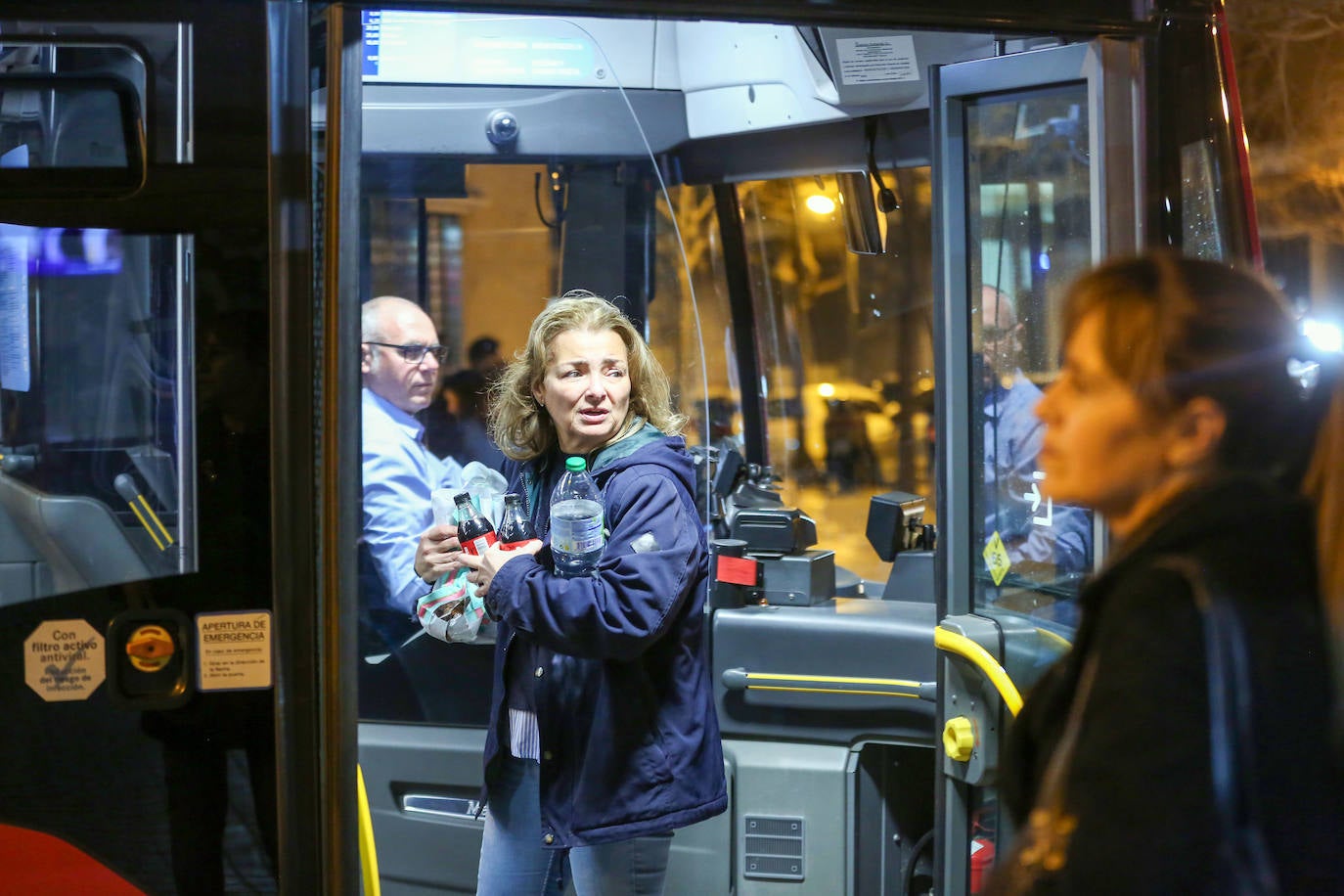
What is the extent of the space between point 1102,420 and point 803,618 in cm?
181

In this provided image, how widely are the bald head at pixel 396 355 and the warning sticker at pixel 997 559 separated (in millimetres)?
1880

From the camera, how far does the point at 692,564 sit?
218 centimetres

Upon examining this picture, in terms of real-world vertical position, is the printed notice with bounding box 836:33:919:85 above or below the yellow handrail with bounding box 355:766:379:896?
above

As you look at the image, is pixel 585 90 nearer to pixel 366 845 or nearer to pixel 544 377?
pixel 544 377

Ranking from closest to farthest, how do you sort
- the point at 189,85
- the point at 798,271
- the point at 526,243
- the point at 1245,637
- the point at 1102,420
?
1. the point at 1245,637
2. the point at 1102,420
3. the point at 189,85
4. the point at 526,243
5. the point at 798,271

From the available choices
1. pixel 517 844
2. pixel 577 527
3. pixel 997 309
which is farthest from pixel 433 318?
pixel 997 309

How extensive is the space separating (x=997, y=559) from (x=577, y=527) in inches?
29.5

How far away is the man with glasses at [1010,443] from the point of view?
216 centimetres

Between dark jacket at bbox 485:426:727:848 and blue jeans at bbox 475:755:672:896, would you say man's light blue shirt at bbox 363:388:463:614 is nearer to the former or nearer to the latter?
blue jeans at bbox 475:755:672:896

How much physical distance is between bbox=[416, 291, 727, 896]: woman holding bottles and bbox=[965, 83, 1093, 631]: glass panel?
1.76ft

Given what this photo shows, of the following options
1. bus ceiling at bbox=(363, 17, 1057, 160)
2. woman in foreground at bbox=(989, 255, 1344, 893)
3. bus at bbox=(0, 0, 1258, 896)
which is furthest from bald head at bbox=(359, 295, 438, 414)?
woman in foreground at bbox=(989, 255, 1344, 893)

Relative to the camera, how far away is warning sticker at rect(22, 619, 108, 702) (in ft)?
4.89

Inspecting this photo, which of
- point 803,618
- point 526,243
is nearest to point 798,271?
point 526,243

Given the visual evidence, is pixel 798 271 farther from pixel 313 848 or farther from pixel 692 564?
pixel 313 848
